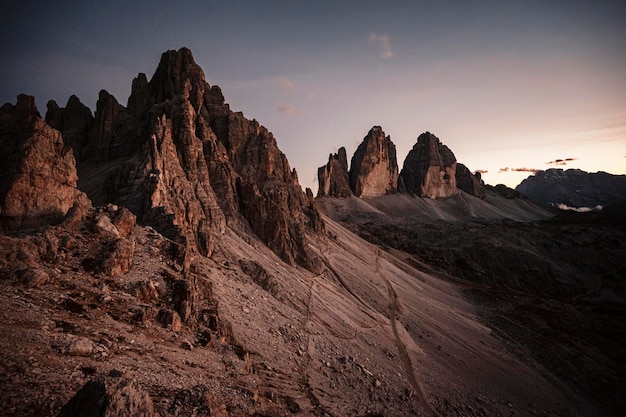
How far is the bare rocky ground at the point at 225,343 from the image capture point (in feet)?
38.9

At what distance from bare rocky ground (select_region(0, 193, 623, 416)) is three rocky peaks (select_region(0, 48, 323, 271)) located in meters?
3.86

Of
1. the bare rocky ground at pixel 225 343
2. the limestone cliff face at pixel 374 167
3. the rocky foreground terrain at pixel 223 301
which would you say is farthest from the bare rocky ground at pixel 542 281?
the limestone cliff face at pixel 374 167

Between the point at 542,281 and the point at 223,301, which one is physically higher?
the point at 223,301

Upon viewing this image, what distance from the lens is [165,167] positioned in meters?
42.2

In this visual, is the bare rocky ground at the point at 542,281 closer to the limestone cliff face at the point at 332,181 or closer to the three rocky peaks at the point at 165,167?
the limestone cliff face at the point at 332,181

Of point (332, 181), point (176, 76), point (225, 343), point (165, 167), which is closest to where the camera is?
point (225, 343)

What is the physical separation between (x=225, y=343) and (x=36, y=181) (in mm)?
19239

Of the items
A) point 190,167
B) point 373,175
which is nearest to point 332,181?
point 373,175

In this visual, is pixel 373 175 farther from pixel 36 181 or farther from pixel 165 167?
pixel 36 181

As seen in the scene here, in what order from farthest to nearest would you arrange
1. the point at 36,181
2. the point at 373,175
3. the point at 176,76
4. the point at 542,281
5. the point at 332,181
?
the point at 373,175
the point at 332,181
the point at 542,281
the point at 176,76
the point at 36,181

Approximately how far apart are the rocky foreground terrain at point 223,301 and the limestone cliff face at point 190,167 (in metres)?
0.37

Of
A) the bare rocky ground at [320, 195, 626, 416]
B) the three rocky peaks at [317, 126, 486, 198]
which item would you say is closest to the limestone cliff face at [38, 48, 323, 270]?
the bare rocky ground at [320, 195, 626, 416]

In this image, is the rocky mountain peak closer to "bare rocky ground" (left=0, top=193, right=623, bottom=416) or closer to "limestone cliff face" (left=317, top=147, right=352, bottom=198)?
"bare rocky ground" (left=0, top=193, right=623, bottom=416)

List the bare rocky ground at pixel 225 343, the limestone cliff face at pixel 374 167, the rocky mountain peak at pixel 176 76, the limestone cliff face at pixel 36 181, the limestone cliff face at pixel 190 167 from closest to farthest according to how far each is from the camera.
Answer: the bare rocky ground at pixel 225 343, the limestone cliff face at pixel 36 181, the limestone cliff face at pixel 190 167, the rocky mountain peak at pixel 176 76, the limestone cliff face at pixel 374 167
